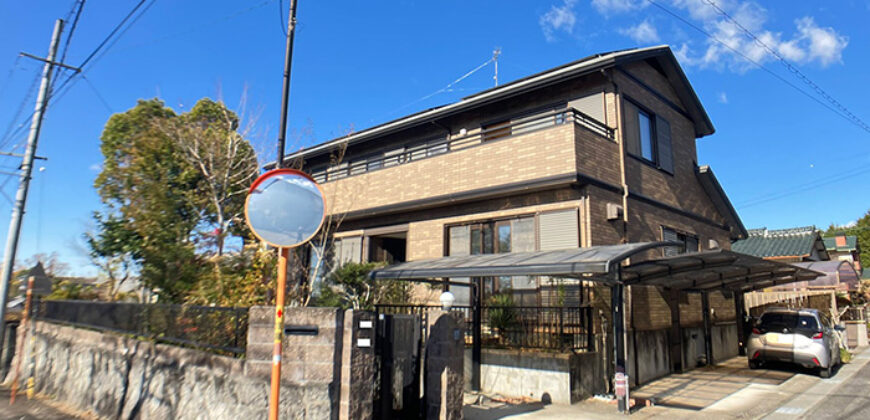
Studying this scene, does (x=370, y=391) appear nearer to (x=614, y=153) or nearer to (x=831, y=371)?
(x=614, y=153)

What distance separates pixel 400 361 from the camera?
6543 millimetres

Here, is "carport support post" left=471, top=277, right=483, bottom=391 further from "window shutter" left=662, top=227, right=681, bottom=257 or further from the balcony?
"window shutter" left=662, top=227, right=681, bottom=257

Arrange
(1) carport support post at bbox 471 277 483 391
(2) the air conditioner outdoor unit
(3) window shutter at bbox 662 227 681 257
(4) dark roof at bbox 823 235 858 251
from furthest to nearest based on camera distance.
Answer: (4) dark roof at bbox 823 235 858 251 → (3) window shutter at bbox 662 227 681 257 → (2) the air conditioner outdoor unit → (1) carport support post at bbox 471 277 483 391

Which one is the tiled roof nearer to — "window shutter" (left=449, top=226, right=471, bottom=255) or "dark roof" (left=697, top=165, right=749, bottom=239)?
"dark roof" (left=697, top=165, right=749, bottom=239)

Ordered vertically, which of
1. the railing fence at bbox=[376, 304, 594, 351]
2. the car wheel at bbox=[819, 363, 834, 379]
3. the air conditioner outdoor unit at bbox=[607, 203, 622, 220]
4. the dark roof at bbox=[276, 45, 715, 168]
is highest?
the dark roof at bbox=[276, 45, 715, 168]

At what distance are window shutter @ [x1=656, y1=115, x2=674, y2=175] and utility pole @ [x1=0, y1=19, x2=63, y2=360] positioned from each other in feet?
50.5

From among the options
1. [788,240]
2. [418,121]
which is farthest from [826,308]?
[418,121]

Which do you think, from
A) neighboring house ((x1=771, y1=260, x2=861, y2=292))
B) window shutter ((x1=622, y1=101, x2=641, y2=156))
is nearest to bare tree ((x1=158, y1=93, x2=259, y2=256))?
window shutter ((x1=622, y1=101, x2=641, y2=156))

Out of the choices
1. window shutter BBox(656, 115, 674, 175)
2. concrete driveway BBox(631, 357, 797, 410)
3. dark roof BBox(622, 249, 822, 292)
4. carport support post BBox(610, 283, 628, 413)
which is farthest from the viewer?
window shutter BBox(656, 115, 674, 175)

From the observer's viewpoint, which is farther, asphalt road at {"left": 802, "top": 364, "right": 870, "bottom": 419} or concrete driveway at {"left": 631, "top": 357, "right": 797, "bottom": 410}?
concrete driveway at {"left": 631, "top": 357, "right": 797, "bottom": 410}

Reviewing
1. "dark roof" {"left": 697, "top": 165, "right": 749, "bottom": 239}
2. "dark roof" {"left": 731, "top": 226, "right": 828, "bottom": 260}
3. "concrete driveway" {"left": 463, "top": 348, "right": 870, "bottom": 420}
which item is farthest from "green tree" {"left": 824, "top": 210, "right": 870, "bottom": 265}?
"concrete driveway" {"left": 463, "top": 348, "right": 870, "bottom": 420}

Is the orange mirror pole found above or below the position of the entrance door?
below

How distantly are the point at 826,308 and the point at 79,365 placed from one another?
24474mm

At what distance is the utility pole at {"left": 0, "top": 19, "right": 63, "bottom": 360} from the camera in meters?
10.8
